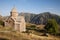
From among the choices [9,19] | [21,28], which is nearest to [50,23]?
[21,28]

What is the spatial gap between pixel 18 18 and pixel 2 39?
19845 millimetres

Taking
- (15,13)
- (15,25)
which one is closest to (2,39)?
(15,25)

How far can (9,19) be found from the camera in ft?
152

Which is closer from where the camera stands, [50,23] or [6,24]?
[6,24]

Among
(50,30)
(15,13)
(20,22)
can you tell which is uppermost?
(15,13)

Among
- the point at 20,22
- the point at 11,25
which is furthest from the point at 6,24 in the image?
the point at 20,22

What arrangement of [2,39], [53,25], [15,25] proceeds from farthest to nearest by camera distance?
[53,25]
[15,25]
[2,39]

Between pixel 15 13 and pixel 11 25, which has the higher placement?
pixel 15 13

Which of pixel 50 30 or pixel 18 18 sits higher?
pixel 18 18

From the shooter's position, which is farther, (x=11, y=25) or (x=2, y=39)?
(x=11, y=25)

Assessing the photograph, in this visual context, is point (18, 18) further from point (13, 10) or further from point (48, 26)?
point (48, 26)

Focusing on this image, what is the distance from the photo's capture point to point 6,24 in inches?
1833

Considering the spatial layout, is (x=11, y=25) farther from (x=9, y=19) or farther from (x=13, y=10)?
(x=13, y=10)

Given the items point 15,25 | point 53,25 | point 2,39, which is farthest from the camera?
point 53,25
